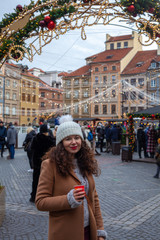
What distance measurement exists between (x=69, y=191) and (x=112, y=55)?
55.5 meters

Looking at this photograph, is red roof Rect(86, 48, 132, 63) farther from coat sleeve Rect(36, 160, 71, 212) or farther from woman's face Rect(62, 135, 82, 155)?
coat sleeve Rect(36, 160, 71, 212)

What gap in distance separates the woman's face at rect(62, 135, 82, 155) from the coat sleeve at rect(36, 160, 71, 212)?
0.64ft

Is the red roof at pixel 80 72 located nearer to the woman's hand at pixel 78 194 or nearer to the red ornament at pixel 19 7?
the red ornament at pixel 19 7

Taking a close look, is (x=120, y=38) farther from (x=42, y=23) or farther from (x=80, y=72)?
(x=42, y=23)

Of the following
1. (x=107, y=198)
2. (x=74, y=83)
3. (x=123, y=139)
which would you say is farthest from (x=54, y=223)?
(x=74, y=83)

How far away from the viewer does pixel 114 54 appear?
→ 55.5m

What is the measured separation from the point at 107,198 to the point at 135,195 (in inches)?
32.2

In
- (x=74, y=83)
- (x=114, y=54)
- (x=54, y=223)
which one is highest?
(x=114, y=54)

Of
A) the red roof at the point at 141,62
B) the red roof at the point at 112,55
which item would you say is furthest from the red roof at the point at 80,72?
the red roof at the point at 141,62

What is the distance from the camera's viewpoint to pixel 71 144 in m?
2.23

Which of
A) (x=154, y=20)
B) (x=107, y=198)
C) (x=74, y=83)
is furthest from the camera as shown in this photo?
(x=74, y=83)

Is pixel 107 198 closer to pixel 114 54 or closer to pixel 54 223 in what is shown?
pixel 54 223

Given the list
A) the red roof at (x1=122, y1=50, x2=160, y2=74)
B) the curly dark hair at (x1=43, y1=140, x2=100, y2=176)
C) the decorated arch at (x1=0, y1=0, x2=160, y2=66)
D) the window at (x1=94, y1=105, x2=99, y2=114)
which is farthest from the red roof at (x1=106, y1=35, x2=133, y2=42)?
the curly dark hair at (x1=43, y1=140, x2=100, y2=176)

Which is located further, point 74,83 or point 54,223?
point 74,83
